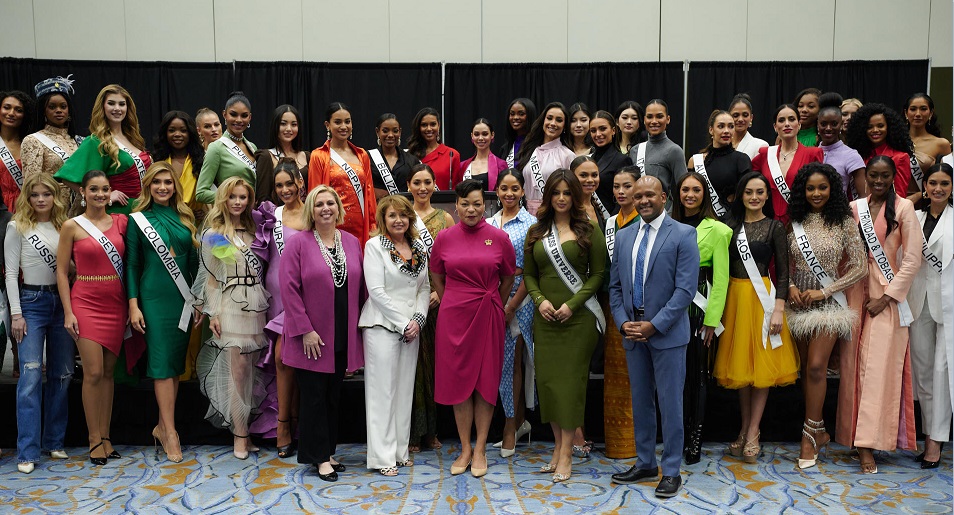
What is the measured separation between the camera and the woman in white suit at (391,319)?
151 inches

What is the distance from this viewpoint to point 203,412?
14.4ft

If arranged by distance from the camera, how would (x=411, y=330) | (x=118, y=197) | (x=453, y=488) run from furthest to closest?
(x=118, y=197) → (x=411, y=330) → (x=453, y=488)

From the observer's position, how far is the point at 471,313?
382 cm

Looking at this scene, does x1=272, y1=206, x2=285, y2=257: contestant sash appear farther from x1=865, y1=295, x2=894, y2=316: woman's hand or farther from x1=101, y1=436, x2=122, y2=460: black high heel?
x1=865, y1=295, x2=894, y2=316: woman's hand

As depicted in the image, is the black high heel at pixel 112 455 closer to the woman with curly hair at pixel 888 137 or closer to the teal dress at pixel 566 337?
the teal dress at pixel 566 337

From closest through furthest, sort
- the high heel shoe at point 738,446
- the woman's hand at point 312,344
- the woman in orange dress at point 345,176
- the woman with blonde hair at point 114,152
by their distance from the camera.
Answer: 1. the woman's hand at point 312,344
2. the high heel shoe at point 738,446
3. the woman with blonde hair at point 114,152
4. the woman in orange dress at point 345,176

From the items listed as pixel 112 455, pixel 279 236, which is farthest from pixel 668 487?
pixel 112 455

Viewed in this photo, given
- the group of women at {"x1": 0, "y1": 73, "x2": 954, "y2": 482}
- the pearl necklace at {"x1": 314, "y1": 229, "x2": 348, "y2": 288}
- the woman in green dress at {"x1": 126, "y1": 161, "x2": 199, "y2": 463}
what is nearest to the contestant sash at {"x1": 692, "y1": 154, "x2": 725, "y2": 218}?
the group of women at {"x1": 0, "y1": 73, "x2": 954, "y2": 482}

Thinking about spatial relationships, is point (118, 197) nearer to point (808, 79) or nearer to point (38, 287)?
point (38, 287)

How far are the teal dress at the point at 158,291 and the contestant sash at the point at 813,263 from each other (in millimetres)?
2891

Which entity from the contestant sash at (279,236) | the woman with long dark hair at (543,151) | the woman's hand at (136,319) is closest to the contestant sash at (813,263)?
the woman with long dark hair at (543,151)

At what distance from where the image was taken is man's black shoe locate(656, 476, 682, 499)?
3.57 m

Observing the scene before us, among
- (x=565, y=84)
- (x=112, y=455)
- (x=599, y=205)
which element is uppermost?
(x=565, y=84)

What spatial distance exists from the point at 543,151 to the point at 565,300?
4.10ft
